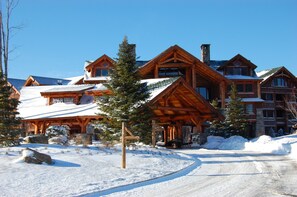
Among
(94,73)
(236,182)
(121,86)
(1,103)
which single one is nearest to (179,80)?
(121,86)

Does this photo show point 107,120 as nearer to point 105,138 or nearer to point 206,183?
point 105,138

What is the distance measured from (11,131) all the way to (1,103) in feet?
4.89

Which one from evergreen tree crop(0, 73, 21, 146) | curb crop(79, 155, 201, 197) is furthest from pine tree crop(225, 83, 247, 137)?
evergreen tree crop(0, 73, 21, 146)

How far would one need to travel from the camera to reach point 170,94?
76.2ft

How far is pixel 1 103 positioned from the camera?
15273 mm

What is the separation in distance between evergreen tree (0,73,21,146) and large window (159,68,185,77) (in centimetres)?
2375

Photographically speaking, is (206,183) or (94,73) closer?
(206,183)

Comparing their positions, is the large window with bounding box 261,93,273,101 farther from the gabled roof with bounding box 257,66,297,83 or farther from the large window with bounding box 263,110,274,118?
the gabled roof with bounding box 257,66,297,83

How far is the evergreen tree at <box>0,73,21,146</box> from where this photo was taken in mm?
14375

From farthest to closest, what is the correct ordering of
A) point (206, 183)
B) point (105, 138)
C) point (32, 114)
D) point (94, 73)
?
point (94, 73), point (32, 114), point (105, 138), point (206, 183)

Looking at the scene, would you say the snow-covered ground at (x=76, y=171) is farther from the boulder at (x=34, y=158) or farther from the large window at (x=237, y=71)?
the large window at (x=237, y=71)

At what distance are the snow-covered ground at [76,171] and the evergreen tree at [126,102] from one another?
489 cm

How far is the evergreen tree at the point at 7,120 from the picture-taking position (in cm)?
1438

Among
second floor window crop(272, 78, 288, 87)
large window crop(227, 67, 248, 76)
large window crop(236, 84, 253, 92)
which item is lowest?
large window crop(236, 84, 253, 92)
